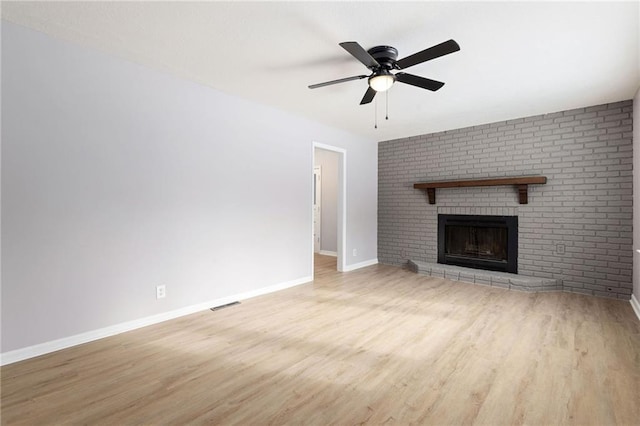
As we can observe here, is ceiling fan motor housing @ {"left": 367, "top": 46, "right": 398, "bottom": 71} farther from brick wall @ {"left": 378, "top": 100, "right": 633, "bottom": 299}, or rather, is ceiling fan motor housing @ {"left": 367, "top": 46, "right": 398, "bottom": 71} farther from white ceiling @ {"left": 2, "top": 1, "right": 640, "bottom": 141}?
brick wall @ {"left": 378, "top": 100, "right": 633, "bottom": 299}

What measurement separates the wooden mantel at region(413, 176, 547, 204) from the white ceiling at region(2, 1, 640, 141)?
3.53ft

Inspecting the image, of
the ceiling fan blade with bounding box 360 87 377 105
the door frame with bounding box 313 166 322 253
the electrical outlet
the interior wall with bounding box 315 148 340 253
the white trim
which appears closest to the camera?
the ceiling fan blade with bounding box 360 87 377 105

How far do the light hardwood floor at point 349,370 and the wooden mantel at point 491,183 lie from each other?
166cm

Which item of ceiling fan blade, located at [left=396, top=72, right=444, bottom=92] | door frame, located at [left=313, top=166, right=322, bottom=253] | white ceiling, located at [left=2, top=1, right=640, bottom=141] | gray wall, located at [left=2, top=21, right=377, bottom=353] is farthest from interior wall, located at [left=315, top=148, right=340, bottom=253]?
ceiling fan blade, located at [left=396, top=72, right=444, bottom=92]

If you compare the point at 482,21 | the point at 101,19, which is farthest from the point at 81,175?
the point at 482,21

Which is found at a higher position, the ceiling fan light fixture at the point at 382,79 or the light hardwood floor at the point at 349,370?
the ceiling fan light fixture at the point at 382,79

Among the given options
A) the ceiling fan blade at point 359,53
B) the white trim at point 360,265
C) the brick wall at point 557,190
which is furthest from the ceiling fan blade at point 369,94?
the white trim at point 360,265

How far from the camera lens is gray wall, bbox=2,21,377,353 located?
2.26 meters

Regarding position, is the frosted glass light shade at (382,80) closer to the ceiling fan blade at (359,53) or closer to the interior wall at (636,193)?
the ceiling fan blade at (359,53)

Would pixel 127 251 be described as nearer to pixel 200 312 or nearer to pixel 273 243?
pixel 200 312

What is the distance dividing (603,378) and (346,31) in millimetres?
2982

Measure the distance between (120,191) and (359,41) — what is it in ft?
7.92

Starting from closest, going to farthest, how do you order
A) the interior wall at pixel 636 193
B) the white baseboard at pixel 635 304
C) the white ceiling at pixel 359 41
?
the white ceiling at pixel 359 41 < the white baseboard at pixel 635 304 < the interior wall at pixel 636 193

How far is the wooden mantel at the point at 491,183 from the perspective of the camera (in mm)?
4203
